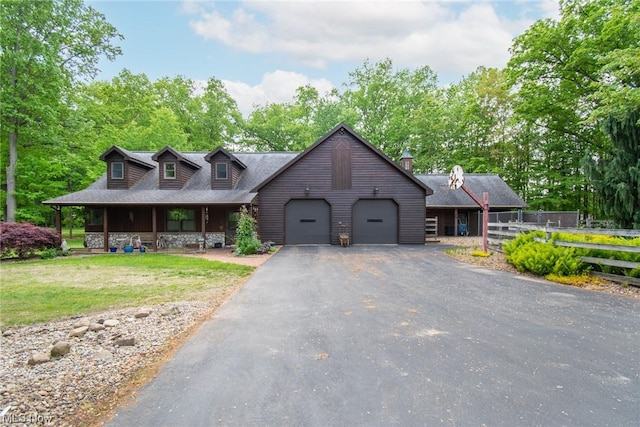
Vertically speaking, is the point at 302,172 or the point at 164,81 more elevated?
the point at 164,81

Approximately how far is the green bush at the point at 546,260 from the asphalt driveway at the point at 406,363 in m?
1.32

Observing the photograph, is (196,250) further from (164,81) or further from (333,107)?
(164,81)

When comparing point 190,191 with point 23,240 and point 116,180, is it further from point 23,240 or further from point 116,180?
point 23,240

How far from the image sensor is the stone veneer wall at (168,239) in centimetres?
1769

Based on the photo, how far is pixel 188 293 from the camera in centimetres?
742

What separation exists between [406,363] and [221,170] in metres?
16.8

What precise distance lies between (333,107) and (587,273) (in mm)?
31691

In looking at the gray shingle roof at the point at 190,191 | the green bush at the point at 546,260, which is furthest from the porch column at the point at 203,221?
the green bush at the point at 546,260

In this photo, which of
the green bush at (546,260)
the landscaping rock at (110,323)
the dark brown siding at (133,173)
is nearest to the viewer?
the landscaping rock at (110,323)

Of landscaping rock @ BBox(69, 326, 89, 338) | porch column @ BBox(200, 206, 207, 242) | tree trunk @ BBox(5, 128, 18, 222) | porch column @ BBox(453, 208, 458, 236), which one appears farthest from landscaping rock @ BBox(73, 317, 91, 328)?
porch column @ BBox(453, 208, 458, 236)

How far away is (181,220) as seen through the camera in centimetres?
1798

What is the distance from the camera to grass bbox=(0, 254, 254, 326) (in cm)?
643

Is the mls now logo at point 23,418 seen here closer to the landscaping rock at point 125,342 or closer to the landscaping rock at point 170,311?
the landscaping rock at point 125,342

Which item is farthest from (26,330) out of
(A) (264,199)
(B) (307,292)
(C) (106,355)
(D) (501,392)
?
(A) (264,199)
